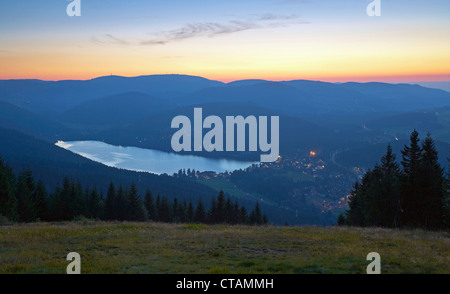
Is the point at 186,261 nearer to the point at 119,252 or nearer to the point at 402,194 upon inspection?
the point at 119,252

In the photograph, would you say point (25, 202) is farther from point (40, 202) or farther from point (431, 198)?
point (431, 198)

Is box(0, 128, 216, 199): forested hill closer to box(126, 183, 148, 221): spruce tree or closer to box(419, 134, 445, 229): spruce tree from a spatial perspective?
box(126, 183, 148, 221): spruce tree

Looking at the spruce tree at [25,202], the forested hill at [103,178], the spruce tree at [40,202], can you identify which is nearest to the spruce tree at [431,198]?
the spruce tree at [25,202]

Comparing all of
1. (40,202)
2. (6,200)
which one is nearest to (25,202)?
(40,202)

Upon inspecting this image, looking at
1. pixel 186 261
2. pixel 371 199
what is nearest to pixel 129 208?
pixel 371 199

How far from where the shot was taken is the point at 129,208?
176ft

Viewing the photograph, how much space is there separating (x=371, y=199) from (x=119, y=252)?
31643 millimetres

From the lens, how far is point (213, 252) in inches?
599

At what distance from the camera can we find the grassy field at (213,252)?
12422mm

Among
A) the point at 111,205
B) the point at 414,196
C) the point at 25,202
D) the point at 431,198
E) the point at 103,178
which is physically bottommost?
the point at 103,178

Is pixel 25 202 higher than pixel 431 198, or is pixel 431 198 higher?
pixel 431 198

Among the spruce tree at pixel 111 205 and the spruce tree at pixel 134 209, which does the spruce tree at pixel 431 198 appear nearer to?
the spruce tree at pixel 134 209

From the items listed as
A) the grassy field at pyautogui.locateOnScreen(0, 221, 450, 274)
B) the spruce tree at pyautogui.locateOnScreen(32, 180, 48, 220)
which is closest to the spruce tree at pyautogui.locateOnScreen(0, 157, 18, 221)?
the spruce tree at pyautogui.locateOnScreen(32, 180, 48, 220)
